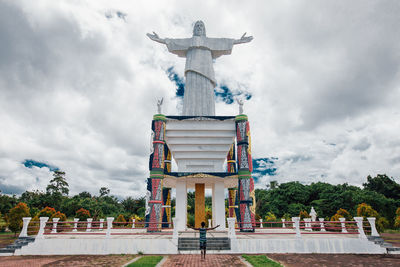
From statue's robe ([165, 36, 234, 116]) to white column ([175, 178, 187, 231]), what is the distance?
6.14 meters

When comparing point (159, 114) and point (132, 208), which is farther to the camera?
point (132, 208)

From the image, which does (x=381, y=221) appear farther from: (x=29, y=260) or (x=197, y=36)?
(x=29, y=260)

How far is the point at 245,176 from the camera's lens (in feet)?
56.1

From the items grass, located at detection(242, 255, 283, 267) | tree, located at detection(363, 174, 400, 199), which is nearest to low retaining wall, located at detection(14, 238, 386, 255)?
grass, located at detection(242, 255, 283, 267)

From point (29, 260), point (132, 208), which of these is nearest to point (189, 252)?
point (29, 260)

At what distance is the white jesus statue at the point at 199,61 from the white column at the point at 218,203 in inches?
247

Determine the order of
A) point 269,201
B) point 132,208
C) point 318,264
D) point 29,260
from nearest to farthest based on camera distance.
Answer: point 318,264
point 29,260
point 269,201
point 132,208

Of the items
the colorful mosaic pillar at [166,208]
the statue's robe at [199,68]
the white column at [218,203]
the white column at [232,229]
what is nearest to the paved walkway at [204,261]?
the white column at [232,229]

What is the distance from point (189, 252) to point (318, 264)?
5.59 m

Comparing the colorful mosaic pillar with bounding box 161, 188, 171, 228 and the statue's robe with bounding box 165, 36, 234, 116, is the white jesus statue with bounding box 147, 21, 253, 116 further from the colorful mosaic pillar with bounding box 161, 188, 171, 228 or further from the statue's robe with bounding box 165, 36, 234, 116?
the colorful mosaic pillar with bounding box 161, 188, 171, 228

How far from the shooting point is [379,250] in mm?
11828

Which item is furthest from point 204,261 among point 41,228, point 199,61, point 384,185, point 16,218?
point 384,185

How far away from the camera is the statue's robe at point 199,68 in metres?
21.8

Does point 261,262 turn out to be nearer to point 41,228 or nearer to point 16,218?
point 41,228
